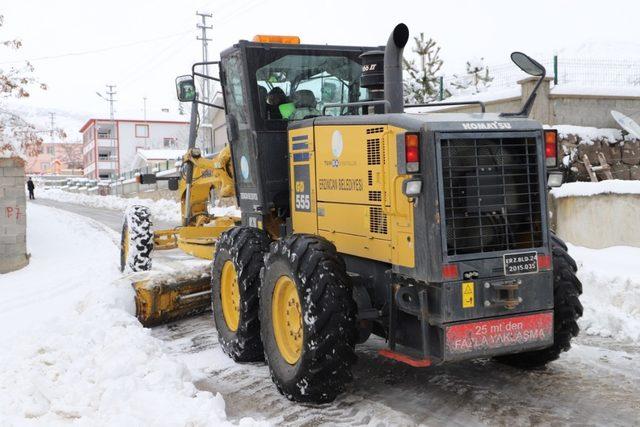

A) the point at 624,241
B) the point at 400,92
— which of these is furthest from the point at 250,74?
the point at 624,241

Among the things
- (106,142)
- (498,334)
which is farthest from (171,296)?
(106,142)

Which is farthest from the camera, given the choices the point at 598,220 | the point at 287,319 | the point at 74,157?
the point at 74,157

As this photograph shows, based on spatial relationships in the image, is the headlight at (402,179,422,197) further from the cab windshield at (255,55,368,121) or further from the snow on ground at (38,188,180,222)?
the snow on ground at (38,188,180,222)

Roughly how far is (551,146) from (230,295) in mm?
3234

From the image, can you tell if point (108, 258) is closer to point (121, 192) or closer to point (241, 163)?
point (241, 163)

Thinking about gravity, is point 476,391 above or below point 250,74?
below

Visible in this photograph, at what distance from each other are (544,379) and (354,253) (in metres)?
1.77

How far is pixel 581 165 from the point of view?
41.9 feet

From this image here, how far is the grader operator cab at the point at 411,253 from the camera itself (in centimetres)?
437

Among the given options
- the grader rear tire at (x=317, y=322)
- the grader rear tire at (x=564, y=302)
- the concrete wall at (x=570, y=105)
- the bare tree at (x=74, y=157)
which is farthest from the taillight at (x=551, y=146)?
the bare tree at (x=74, y=157)

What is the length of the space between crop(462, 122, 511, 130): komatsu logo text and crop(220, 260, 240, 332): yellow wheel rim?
273 centimetres

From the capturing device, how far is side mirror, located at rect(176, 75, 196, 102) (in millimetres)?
6977

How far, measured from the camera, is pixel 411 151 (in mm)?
4340

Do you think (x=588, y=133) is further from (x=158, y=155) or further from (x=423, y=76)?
(x=158, y=155)
